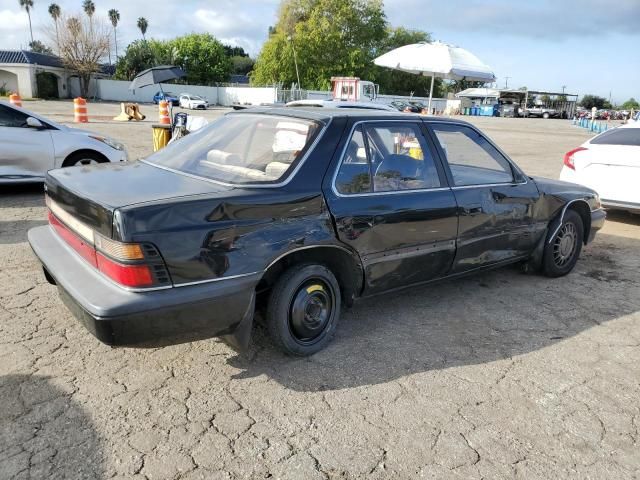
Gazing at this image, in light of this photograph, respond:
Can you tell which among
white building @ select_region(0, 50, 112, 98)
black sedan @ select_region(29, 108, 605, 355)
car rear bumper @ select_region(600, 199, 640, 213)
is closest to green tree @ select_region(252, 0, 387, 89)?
white building @ select_region(0, 50, 112, 98)

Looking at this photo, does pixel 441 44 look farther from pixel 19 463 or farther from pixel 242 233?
pixel 19 463

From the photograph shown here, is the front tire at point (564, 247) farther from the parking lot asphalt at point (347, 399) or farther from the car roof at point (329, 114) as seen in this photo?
the car roof at point (329, 114)

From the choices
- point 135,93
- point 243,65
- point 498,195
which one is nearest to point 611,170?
point 498,195

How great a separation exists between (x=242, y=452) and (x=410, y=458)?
81 centimetres

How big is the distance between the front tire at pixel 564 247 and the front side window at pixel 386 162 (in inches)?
67.5

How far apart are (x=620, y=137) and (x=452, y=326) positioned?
5232 millimetres

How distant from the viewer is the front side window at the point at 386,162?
3402 millimetres

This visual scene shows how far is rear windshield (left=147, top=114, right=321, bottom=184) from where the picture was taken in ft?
10.7

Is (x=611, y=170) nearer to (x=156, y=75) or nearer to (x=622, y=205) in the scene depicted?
(x=622, y=205)

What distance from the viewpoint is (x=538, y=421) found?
2.87 m

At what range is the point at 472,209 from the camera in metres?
4.00

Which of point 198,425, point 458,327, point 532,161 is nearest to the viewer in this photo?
point 198,425

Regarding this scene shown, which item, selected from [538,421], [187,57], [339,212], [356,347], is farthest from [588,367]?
[187,57]

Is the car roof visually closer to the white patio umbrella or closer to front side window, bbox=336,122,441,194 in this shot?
front side window, bbox=336,122,441,194
